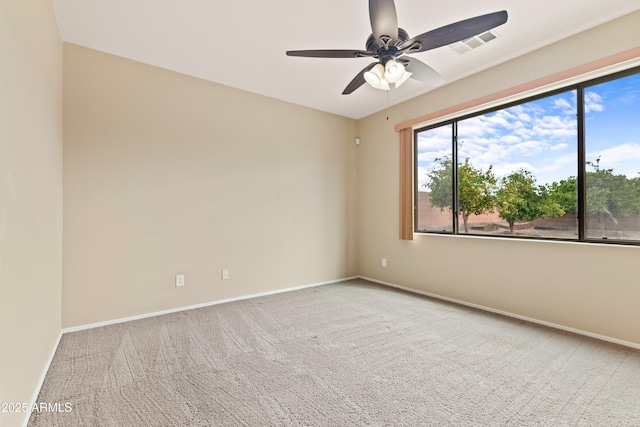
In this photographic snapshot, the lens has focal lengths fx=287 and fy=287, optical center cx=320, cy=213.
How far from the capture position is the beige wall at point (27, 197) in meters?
1.31

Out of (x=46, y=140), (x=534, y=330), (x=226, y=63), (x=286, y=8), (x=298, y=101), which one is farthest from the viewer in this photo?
(x=298, y=101)

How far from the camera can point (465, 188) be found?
11.9ft

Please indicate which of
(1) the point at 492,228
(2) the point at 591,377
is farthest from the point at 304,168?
(2) the point at 591,377

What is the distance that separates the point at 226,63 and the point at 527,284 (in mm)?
3981

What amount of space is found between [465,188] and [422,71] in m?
1.86

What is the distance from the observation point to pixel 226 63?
3164 mm

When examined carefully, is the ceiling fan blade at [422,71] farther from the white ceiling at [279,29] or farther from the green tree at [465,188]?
the green tree at [465,188]

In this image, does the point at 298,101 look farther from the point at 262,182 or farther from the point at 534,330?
the point at 534,330

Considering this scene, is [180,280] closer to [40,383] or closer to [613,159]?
[40,383]

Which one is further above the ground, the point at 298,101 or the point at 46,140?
the point at 298,101

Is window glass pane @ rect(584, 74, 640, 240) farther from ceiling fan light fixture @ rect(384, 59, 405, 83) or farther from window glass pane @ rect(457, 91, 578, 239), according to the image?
ceiling fan light fixture @ rect(384, 59, 405, 83)

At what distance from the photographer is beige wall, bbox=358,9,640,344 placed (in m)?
2.44

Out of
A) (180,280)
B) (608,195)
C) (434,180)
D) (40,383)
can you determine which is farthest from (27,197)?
(608,195)

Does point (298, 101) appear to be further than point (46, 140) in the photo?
Yes
